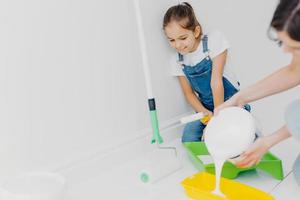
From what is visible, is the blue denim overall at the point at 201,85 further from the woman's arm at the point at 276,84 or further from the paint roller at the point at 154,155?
the woman's arm at the point at 276,84

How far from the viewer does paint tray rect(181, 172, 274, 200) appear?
0.95 metres

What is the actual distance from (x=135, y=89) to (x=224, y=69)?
0.39 m

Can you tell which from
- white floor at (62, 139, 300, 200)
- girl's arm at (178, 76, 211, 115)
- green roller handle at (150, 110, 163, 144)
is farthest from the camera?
girl's arm at (178, 76, 211, 115)

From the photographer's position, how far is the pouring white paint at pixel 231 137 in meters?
0.99

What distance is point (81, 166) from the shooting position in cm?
122

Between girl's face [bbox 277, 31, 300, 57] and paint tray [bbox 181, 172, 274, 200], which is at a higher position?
girl's face [bbox 277, 31, 300, 57]

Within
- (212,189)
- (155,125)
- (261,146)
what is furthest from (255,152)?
(155,125)

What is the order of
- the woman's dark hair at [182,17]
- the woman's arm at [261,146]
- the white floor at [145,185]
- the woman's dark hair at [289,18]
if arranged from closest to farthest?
the woman's dark hair at [289,18] → the woman's arm at [261,146] → the white floor at [145,185] → the woman's dark hair at [182,17]

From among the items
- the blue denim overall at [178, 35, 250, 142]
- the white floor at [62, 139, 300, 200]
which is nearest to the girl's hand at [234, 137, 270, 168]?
the white floor at [62, 139, 300, 200]

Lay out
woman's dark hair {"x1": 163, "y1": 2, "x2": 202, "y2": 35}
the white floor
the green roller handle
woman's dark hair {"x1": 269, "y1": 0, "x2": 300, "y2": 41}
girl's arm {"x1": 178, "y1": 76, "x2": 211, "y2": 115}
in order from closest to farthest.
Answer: woman's dark hair {"x1": 269, "y1": 0, "x2": 300, "y2": 41}, the white floor, the green roller handle, woman's dark hair {"x1": 163, "y1": 2, "x2": 202, "y2": 35}, girl's arm {"x1": 178, "y1": 76, "x2": 211, "y2": 115}

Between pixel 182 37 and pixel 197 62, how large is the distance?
0.12 metres

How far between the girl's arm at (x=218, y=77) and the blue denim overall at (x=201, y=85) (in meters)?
0.03

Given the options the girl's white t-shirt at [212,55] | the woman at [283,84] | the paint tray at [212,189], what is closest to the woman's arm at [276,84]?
the woman at [283,84]

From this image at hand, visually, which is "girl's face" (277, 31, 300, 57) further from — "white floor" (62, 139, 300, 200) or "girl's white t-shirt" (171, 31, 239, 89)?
"girl's white t-shirt" (171, 31, 239, 89)
